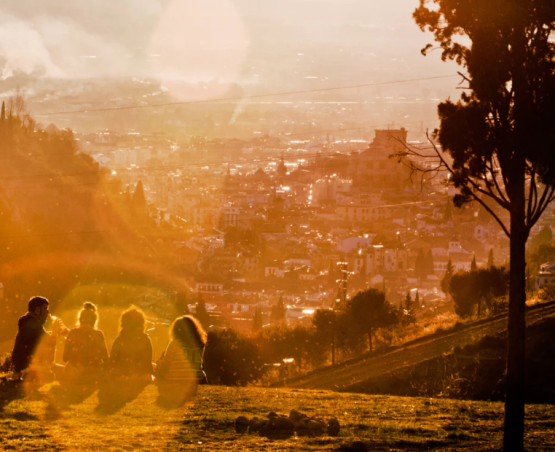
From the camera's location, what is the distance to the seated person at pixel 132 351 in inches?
309

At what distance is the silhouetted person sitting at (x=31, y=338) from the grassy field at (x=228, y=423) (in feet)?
0.97

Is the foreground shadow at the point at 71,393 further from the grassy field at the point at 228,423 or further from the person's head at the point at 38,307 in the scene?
the person's head at the point at 38,307

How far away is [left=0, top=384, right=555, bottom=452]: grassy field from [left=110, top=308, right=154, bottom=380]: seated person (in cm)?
40

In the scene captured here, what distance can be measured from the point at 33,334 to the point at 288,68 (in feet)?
294

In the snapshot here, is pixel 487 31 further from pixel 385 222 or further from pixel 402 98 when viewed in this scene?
pixel 402 98

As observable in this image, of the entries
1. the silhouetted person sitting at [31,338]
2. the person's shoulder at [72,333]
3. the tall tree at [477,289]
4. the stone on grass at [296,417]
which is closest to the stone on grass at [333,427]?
the stone on grass at [296,417]

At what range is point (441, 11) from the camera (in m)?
6.79

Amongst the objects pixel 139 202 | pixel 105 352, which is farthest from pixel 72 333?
pixel 139 202

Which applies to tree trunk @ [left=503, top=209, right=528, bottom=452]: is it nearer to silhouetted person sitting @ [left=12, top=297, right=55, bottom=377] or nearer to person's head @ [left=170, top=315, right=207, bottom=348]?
person's head @ [left=170, top=315, right=207, bottom=348]

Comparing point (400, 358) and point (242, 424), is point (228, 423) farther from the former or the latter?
point (400, 358)

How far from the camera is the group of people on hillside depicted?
25.2 ft

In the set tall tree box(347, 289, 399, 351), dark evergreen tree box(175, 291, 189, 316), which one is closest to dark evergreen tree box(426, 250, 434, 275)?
dark evergreen tree box(175, 291, 189, 316)

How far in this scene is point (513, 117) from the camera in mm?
6363

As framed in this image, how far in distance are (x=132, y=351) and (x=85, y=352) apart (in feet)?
1.37
